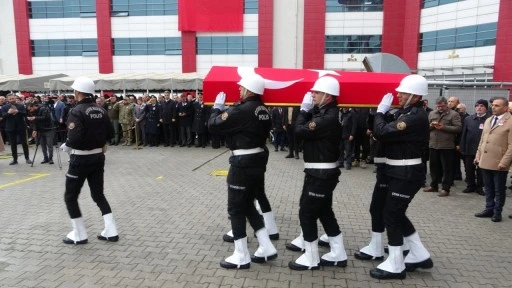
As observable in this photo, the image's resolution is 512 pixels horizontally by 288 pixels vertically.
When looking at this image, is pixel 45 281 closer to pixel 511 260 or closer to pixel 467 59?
pixel 511 260

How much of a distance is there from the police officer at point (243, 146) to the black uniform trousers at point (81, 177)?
68.6 inches

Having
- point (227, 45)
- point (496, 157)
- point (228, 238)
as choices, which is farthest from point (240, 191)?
point (227, 45)

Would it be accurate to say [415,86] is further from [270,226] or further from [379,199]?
[270,226]

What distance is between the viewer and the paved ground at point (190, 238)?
3.99 metres

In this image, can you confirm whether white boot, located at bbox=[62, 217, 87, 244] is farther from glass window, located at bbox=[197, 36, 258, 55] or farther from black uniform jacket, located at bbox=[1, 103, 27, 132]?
glass window, located at bbox=[197, 36, 258, 55]

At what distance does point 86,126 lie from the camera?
4.68m

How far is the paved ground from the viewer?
157 inches

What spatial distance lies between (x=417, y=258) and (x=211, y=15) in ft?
92.5

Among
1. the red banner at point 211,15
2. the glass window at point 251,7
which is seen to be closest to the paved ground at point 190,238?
the red banner at point 211,15

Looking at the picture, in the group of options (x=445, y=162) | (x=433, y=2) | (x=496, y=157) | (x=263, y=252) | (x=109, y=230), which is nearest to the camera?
(x=263, y=252)

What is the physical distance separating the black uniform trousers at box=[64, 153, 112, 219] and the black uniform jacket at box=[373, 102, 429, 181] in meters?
3.45

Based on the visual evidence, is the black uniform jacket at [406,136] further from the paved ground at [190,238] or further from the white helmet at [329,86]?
the paved ground at [190,238]

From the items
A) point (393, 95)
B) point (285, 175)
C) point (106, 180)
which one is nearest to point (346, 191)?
point (285, 175)

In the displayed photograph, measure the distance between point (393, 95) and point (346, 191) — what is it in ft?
13.2
